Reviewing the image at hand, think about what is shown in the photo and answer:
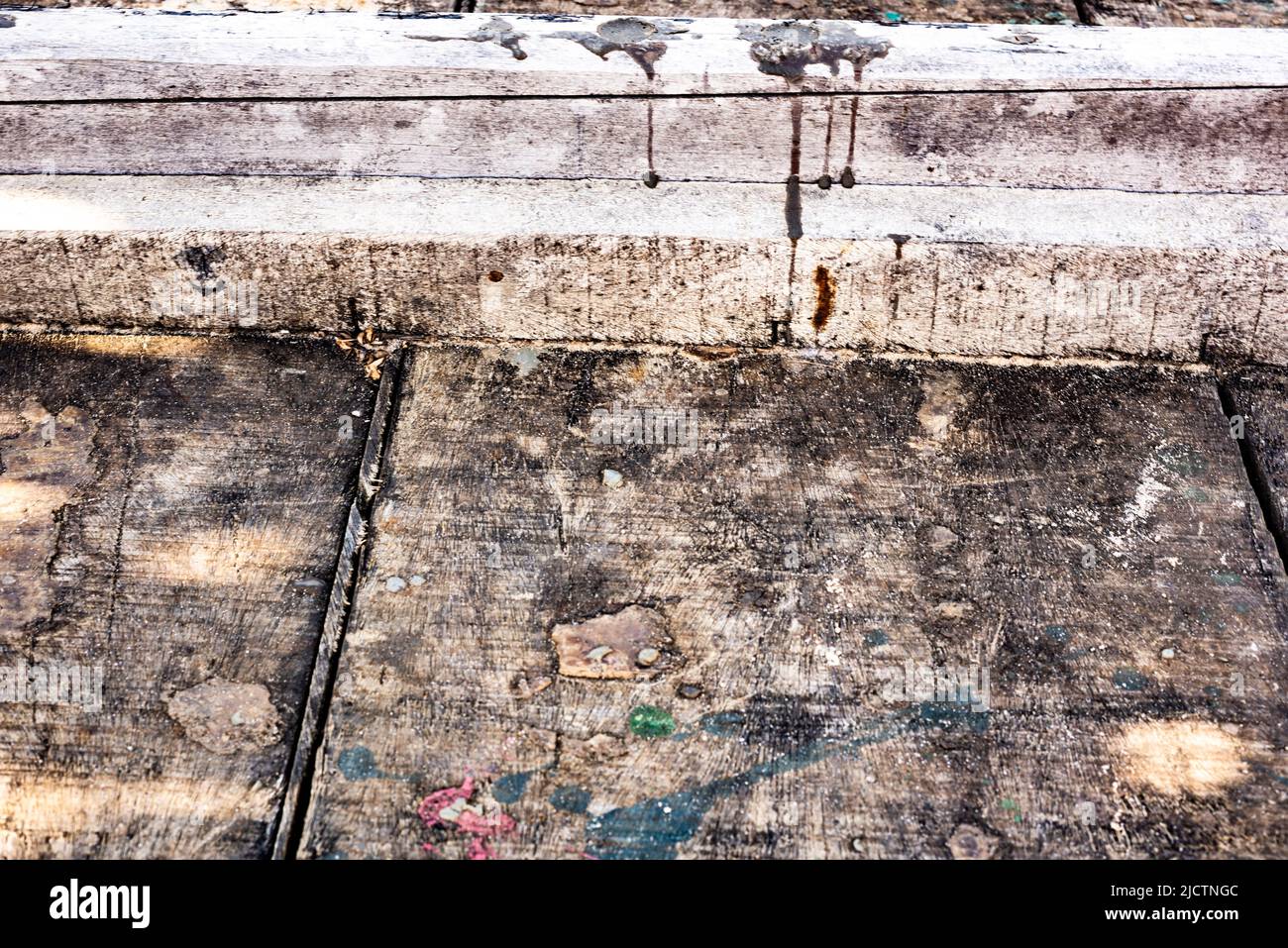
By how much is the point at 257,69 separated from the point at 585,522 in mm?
1407

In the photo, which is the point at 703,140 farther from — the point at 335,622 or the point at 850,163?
the point at 335,622

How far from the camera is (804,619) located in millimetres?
2266

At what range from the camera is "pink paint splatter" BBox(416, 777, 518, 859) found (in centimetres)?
191

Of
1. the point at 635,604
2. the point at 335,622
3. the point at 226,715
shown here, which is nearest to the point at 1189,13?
the point at 635,604

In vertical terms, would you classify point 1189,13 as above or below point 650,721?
above

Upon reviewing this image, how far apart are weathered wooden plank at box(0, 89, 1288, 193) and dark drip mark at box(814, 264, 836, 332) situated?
279 millimetres

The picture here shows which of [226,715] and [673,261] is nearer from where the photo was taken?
[226,715]

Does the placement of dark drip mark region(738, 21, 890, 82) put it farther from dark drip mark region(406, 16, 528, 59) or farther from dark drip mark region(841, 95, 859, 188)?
dark drip mark region(406, 16, 528, 59)

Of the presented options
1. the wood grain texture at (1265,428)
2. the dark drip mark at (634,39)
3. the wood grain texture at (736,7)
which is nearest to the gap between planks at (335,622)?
the dark drip mark at (634,39)

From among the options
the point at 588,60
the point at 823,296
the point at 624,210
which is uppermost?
the point at 588,60

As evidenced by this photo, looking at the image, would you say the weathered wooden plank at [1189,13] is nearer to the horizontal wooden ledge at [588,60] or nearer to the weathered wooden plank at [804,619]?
the horizontal wooden ledge at [588,60]

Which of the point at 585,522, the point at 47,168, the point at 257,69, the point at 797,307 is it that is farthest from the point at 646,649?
the point at 47,168

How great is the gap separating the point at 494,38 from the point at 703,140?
0.59 m
